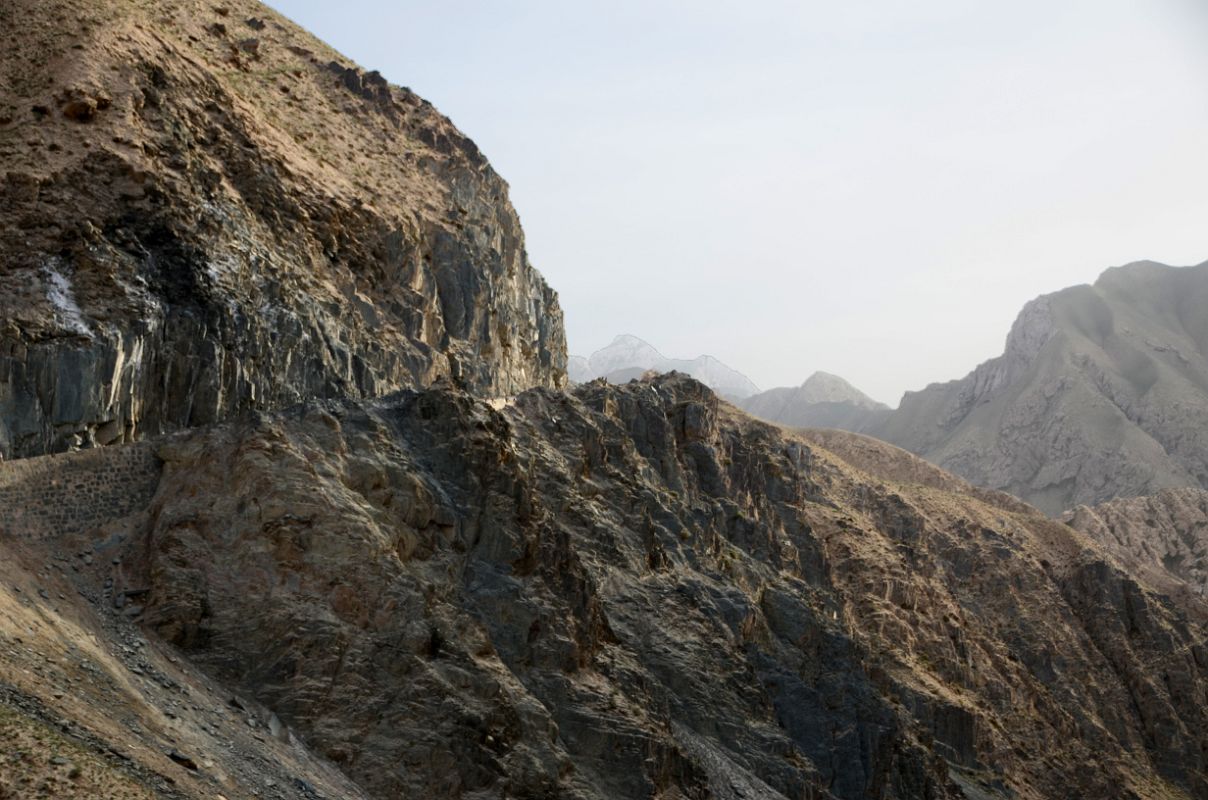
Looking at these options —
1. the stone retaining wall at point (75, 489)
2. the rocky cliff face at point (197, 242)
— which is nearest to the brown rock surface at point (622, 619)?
the stone retaining wall at point (75, 489)

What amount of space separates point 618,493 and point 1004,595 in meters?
49.0

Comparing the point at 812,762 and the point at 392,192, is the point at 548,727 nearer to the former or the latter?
the point at 812,762

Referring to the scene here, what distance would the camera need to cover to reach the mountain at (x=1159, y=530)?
117 m

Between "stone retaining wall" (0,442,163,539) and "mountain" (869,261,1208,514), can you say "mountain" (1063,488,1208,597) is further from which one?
"stone retaining wall" (0,442,163,539)

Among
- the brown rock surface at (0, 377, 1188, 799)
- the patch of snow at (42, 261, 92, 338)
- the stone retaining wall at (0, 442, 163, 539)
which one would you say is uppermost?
the patch of snow at (42, 261, 92, 338)

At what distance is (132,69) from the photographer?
46281mm

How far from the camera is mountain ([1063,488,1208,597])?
116688 mm

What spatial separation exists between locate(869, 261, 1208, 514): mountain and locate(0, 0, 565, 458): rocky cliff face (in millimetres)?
108608

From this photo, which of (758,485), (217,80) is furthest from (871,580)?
(217,80)

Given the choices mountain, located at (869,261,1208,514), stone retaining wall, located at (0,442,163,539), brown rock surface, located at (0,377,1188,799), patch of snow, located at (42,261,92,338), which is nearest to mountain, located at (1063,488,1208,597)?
mountain, located at (869,261,1208,514)

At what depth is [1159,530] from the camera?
122 metres

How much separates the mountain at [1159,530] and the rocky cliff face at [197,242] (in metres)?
75.6

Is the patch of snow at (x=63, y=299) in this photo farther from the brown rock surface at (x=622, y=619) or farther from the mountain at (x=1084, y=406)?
the mountain at (x=1084, y=406)

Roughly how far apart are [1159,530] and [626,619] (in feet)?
293
